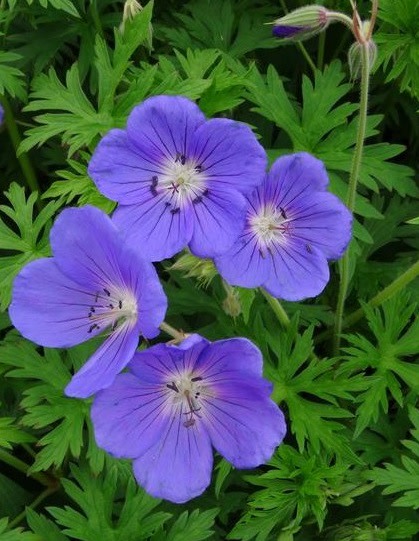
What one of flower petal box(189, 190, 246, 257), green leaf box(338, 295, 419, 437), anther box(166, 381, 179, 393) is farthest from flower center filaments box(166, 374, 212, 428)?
green leaf box(338, 295, 419, 437)

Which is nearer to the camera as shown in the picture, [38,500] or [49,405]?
[49,405]

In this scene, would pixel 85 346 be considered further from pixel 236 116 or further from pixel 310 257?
pixel 236 116

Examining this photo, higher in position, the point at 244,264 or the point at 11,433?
the point at 244,264

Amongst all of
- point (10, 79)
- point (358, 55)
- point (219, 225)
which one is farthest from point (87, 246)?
point (10, 79)

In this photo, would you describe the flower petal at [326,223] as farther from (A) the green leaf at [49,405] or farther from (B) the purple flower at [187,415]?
(A) the green leaf at [49,405]

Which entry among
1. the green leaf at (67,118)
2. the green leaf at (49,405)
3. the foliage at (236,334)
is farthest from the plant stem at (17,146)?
the green leaf at (49,405)

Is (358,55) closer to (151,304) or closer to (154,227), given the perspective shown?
(154,227)
